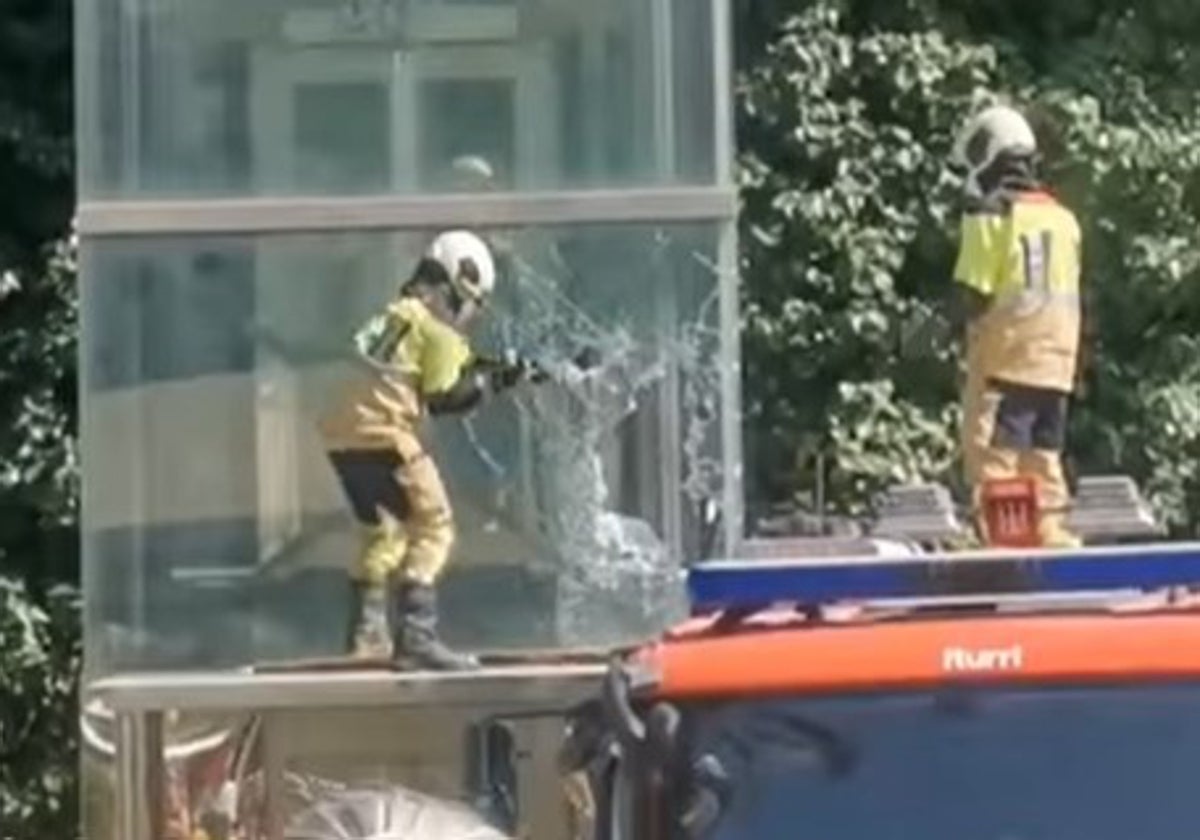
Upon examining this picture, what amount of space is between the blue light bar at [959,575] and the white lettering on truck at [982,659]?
395 mm

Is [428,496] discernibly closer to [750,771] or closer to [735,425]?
[735,425]

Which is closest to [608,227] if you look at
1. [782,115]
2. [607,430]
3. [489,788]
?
[607,430]

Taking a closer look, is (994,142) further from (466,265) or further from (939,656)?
(939,656)

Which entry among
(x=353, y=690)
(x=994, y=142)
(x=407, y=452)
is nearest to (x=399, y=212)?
(x=407, y=452)

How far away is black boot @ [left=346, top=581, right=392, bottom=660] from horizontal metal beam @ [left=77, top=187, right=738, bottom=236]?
3.92ft

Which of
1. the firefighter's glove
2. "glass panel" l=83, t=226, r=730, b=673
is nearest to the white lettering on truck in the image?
"glass panel" l=83, t=226, r=730, b=673

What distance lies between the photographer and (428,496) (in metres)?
11.7

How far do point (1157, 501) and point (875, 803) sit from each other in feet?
28.2

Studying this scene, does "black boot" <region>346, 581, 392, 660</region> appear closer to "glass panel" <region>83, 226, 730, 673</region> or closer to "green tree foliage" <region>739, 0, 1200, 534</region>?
"glass panel" <region>83, 226, 730, 673</region>

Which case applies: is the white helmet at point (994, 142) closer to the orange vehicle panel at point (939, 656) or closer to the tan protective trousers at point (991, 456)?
the tan protective trousers at point (991, 456)

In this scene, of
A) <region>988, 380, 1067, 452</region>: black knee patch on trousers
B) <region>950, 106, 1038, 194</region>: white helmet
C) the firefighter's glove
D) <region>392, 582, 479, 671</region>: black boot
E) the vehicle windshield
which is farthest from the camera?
the firefighter's glove

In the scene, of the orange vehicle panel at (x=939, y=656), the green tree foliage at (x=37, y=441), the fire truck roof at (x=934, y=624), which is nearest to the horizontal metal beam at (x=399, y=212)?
the fire truck roof at (x=934, y=624)

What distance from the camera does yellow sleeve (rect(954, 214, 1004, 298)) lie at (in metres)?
11.1

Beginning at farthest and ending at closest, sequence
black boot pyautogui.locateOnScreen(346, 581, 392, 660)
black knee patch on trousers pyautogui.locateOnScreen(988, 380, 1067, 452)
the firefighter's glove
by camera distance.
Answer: the firefighter's glove, black boot pyautogui.locateOnScreen(346, 581, 392, 660), black knee patch on trousers pyautogui.locateOnScreen(988, 380, 1067, 452)
